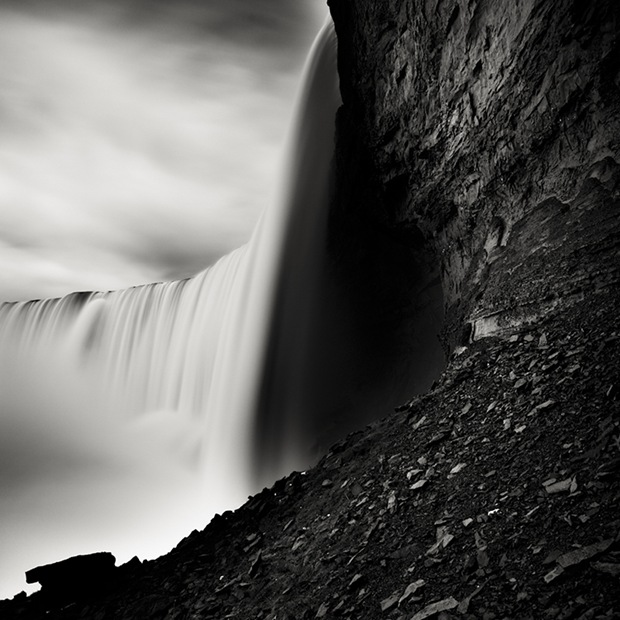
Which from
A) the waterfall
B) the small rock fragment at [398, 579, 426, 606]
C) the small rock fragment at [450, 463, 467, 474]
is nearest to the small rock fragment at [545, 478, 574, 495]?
the small rock fragment at [450, 463, 467, 474]

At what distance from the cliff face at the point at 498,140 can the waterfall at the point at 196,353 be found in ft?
10.9

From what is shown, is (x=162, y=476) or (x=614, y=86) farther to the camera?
(x=162, y=476)

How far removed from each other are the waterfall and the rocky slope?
5.59m

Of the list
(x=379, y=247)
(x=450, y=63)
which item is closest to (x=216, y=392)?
(x=379, y=247)

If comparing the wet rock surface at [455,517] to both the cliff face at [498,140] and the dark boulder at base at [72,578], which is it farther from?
the cliff face at [498,140]

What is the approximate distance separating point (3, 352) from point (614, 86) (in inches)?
1915

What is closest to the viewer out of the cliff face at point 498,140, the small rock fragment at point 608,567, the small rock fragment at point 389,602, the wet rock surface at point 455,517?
the small rock fragment at point 608,567

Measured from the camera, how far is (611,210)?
620 cm

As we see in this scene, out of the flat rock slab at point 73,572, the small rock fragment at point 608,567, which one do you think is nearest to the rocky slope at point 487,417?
the small rock fragment at point 608,567

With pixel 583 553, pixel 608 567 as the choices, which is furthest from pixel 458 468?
pixel 608 567

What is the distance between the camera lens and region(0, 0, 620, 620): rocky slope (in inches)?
144

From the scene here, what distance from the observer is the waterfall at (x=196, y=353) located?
1616cm

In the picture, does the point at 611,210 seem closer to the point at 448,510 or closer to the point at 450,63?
the point at 448,510

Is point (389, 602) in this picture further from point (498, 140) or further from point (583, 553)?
point (498, 140)
